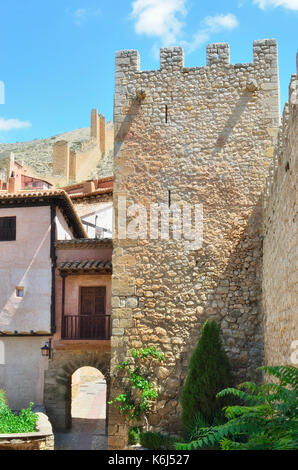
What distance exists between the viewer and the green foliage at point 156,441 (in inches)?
391

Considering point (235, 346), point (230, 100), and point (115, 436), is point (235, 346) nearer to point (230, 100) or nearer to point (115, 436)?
point (115, 436)

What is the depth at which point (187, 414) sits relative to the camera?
382 inches

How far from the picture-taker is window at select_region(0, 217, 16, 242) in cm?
1586

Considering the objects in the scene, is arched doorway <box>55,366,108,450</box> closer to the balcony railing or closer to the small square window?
the balcony railing

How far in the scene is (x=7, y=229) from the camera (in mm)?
15961

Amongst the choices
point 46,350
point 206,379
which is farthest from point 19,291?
point 206,379

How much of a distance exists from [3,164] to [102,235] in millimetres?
28820

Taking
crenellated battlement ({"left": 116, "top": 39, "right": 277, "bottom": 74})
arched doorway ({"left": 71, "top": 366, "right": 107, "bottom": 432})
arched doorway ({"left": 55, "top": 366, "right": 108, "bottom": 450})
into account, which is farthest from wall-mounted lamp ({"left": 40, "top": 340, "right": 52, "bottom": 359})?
crenellated battlement ({"left": 116, "top": 39, "right": 277, "bottom": 74})

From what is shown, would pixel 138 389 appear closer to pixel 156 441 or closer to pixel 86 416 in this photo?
pixel 156 441

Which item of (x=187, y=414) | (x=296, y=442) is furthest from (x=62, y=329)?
(x=296, y=442)

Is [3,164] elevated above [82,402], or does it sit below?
above

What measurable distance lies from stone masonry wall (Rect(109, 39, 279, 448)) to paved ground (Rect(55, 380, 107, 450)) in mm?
3602

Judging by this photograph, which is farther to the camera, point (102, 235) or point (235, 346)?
point (102, 235)

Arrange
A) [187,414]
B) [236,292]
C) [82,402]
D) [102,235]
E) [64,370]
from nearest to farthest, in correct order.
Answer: [187,414], [236,292], [64,370], [82,402], [102,235]
